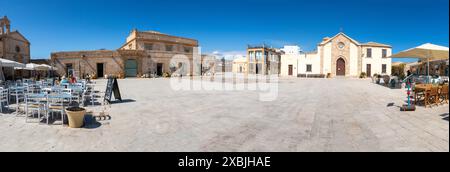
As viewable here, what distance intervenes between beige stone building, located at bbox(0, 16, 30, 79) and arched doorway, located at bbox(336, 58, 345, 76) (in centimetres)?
4088

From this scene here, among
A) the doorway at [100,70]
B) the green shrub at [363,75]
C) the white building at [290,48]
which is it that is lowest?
the green shrub at [363,75]

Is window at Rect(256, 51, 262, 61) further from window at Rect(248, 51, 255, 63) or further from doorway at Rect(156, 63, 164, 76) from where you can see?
doorway at Rect(156, 63, 164, 76)

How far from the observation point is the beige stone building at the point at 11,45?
2692 centimetres

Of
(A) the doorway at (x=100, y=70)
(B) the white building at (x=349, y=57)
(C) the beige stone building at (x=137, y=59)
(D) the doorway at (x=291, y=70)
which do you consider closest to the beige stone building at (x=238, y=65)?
(C) the beige stone building at (x=137, y=59)

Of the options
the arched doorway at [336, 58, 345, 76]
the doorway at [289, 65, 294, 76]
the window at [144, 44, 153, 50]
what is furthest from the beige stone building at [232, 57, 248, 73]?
the window at [144, 44, 153, 50]

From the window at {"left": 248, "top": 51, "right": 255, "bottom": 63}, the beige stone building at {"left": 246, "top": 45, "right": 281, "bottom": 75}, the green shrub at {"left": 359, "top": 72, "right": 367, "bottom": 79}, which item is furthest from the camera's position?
the window at {"left": 248, "top": 51, "right": 255, "bottom": 63}

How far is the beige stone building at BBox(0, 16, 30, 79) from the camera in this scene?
26922 millimetres

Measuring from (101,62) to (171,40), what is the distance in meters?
10.6

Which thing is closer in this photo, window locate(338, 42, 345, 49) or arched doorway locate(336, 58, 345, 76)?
window locate(338, 42, 345, 49)

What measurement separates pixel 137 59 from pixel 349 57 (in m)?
30.3

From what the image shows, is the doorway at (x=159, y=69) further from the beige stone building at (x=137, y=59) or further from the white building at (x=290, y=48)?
the white building at (x=290, y=48)

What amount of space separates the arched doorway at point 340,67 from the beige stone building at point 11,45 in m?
40.9

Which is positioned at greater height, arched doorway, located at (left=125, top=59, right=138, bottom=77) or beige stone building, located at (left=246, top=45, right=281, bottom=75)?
beige stone building, located at (left=246, top=45, right=281, bottom=75)
